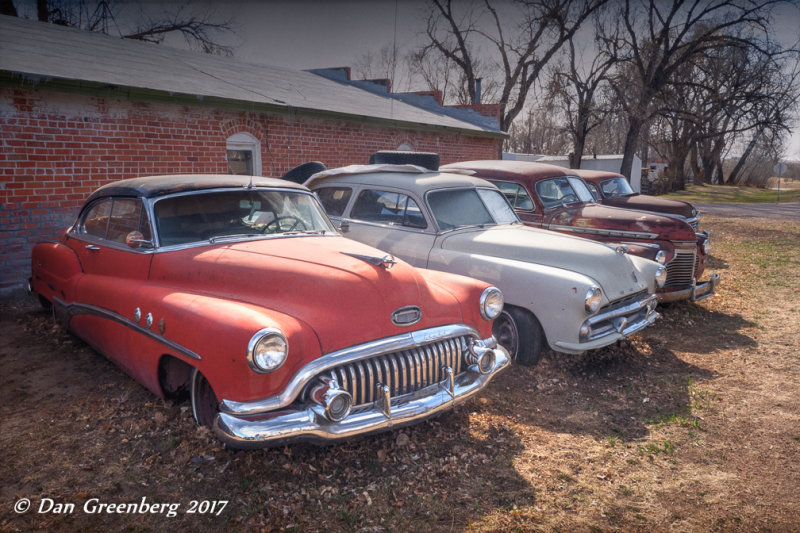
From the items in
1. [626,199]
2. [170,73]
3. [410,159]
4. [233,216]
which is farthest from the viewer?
[626,199]

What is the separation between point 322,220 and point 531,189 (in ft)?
12.1

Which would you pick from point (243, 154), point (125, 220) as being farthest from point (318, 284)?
point (243, 154)

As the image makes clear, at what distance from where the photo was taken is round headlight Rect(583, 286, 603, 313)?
4.60 metres

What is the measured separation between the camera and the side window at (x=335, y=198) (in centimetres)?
618

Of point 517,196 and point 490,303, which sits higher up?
point 517,196

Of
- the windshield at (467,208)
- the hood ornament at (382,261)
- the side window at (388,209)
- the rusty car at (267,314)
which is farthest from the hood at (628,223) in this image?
the hood ornament at (382,261)

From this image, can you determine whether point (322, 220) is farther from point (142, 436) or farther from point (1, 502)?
point (1, 502)

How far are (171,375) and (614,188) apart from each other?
9.12 m

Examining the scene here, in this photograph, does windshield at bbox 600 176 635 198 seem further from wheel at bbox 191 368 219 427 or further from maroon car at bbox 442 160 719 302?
wheel at bbox 191 368 219 427

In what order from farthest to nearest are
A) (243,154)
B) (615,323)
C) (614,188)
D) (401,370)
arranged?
1. (614,188)
2. (243,154)
3. (615,323)
4. (401,370)

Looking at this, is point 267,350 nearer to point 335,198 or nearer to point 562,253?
point 562,253

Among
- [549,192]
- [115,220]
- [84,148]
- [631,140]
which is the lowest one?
[115,220]

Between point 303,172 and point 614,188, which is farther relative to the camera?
point 614,188

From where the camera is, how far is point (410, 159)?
6980 millimetres
